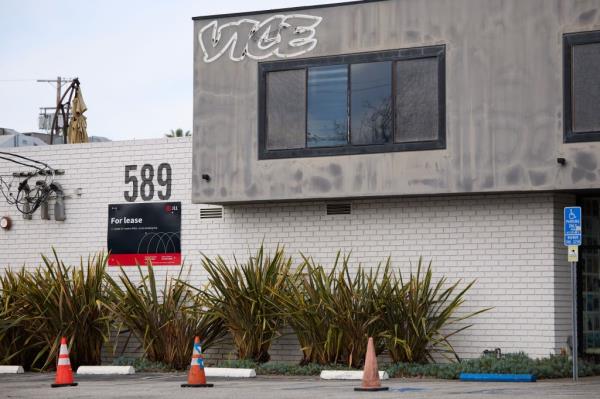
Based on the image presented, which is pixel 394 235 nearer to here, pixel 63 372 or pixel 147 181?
pixel 147 181

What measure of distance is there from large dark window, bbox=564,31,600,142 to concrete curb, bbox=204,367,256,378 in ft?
20.5

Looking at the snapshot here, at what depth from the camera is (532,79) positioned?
1953 centimetres

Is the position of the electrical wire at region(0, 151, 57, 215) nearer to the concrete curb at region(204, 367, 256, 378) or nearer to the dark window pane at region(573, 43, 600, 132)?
the concrete curb at region(204, 367, 256, 378)

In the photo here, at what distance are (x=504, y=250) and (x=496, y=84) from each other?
108 inches

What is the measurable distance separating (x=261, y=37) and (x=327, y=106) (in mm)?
1863

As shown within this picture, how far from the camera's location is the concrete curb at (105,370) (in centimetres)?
2085

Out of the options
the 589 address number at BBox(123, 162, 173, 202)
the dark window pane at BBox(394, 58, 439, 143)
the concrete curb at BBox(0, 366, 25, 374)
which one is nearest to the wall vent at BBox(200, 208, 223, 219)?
the 589 address number at BBox(123, 162, 173, 202)

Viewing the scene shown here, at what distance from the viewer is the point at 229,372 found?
65.1 ft

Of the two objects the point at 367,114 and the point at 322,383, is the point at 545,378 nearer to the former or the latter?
the point at 322,383

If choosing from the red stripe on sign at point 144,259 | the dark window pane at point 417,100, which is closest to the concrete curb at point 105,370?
the red stripe on sign at point 144,259

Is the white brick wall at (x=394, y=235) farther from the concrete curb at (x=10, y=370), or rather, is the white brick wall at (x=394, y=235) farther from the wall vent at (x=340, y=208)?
the concrete curb at (x=10, y=370)

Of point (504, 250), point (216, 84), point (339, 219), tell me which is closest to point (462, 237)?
point (504, 250)

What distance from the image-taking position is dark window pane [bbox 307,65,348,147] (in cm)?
2095

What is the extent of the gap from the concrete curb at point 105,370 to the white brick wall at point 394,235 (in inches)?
99.1
